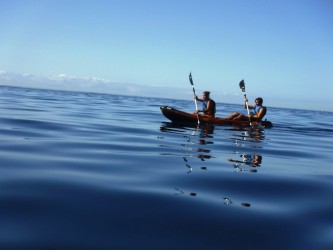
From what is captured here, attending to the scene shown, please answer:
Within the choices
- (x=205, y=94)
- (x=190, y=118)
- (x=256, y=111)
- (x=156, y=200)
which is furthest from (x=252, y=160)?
(x=256, y=111)

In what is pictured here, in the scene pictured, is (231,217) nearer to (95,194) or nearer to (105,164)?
(95,194)

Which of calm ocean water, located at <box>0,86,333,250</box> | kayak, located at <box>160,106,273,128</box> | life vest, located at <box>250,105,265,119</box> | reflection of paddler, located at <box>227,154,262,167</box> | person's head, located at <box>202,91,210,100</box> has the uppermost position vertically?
person's head, located at <box>202,91,210,100</box>

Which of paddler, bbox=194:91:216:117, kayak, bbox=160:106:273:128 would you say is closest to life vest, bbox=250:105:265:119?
kayak, bbox=160:106:273:128

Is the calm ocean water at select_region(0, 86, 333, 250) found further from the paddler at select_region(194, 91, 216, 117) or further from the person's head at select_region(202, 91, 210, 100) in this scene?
the paddler at select_region(194, 91, 216, 117)

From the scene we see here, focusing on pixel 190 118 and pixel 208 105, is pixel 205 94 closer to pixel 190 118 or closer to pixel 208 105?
pixel 208 105

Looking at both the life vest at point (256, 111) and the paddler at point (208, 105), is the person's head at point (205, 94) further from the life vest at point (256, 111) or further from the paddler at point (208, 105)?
the life vest at point (256, 111)

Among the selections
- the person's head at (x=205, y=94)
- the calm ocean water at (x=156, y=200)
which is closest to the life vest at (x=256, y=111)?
the person's head at (x=205, y=94)

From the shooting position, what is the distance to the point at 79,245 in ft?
11.8

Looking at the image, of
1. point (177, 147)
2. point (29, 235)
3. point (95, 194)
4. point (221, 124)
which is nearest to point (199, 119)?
point (221, 124)

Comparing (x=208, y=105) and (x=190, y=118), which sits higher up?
(x=208, y=105)

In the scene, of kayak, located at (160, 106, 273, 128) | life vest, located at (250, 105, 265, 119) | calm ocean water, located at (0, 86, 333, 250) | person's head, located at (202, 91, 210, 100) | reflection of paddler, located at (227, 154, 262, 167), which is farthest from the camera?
life vest, located at (250, 105, 265, 119)

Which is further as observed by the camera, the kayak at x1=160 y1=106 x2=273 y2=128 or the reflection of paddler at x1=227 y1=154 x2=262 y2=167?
the kayak at x1=160 y1=106 x2=273 y2=128

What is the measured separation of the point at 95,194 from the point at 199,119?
15.5m

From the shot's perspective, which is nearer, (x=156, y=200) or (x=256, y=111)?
(x=156, y=200)
